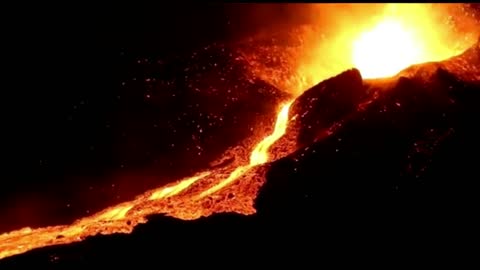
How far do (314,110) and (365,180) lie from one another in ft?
6.48

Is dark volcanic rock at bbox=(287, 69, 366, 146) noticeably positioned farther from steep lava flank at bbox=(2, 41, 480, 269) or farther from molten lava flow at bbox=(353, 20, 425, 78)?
molten lava flow at bbox=(353, 20, 425, 78)

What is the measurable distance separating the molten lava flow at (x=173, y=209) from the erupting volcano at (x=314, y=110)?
0.02 meters

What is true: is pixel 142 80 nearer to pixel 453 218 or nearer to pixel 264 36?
pixel 264 36

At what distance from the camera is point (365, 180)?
331 inches

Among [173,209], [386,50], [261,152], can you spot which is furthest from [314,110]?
[386,50]

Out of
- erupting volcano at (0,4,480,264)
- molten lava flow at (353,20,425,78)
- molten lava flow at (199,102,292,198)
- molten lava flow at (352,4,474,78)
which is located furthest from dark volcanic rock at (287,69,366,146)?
molten lava flow at (353,20,425,78)

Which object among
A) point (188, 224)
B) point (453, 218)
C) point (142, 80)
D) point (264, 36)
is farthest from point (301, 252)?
point (264, 36)

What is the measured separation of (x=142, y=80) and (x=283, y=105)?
10.0ft

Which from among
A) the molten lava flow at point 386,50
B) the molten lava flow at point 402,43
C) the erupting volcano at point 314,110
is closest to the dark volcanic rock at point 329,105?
the erupting volcano at point 314,110

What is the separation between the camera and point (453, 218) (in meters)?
8.34

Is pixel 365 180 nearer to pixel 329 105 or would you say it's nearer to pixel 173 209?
pixel 329 105

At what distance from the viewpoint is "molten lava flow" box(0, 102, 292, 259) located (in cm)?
731

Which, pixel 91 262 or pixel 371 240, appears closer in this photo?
pixel 91 262

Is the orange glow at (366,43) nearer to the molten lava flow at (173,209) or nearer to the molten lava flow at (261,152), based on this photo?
the molten lava flow at (261,152)
